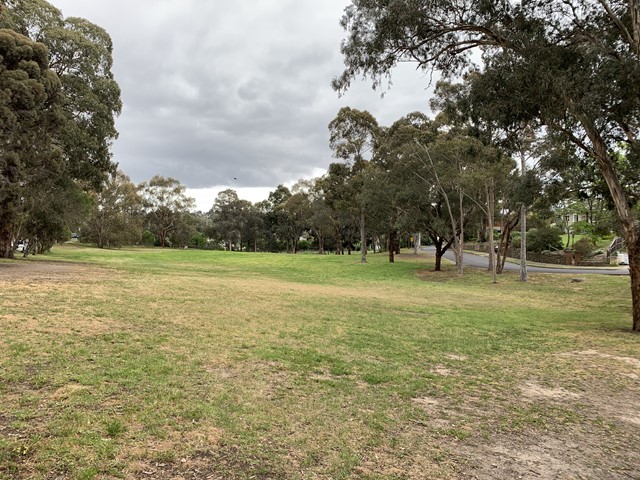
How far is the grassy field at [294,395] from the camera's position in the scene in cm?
351

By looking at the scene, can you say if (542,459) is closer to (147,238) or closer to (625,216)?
(625,216)

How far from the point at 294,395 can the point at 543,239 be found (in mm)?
46064

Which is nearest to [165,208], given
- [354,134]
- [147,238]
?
[147,238]

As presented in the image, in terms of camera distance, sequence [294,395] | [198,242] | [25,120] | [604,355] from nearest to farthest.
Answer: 1. [294,395]
2. [604,355]
3. [25,120]
4. [198,242]

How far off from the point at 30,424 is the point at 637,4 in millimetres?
13403

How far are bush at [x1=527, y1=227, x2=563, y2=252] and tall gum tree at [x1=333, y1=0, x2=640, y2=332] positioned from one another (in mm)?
35381

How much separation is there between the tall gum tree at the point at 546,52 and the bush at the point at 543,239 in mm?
35381

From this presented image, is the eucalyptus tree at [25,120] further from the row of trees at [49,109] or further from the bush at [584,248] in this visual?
the bush at [584,248]

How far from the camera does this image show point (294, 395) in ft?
17.0

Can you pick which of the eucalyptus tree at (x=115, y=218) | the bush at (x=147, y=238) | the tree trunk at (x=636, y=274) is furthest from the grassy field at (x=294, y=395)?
the bush at (x=147, y=238)

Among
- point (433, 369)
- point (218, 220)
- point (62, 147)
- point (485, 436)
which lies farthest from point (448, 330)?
point (218, 220)

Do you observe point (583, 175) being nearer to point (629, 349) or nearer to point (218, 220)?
point (629, 349)

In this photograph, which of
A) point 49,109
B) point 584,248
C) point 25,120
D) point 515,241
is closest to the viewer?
point 25,120

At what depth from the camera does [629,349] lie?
30.0 ft
